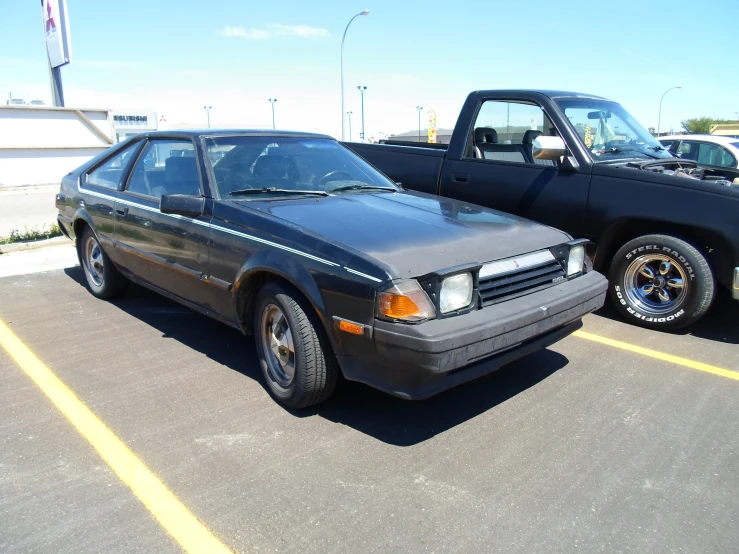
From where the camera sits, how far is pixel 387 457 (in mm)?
2877

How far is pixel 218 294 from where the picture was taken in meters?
3.70

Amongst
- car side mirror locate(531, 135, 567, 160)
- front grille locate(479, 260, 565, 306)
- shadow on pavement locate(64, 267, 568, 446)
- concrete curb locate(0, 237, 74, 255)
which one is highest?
car side mirror locate(531, 135, 567, 160)

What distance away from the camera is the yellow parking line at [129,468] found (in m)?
2.31

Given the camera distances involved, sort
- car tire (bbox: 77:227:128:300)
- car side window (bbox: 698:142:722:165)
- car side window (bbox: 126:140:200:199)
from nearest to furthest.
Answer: car side window (bbox: 126:140:200:199)
car tire (bbox: 77:227:128:300)
car side window (bbox: 698:142:722:165)

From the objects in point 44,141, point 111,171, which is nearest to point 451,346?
point 111,171

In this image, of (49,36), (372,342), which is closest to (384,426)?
(372,342)

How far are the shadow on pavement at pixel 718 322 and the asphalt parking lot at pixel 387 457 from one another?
35cm

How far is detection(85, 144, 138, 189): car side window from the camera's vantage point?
4949 mm

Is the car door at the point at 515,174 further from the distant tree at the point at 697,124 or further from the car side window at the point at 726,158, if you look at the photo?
the distant tree at the point at 697,124

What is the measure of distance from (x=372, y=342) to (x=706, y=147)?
8411 mm

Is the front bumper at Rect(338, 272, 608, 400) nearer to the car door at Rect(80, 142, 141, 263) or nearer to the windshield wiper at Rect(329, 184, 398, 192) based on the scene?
the windshield wiper at Rect(329, 184, 398, 192)

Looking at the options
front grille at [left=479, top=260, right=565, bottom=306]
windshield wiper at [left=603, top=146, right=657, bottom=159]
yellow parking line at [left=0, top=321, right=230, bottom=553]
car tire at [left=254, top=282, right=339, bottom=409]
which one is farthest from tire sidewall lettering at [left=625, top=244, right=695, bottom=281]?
yellow parking line at [left=0, top=321, right=230, bottom=553]

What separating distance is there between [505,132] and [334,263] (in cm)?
335

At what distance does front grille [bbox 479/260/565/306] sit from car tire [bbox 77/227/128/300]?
11.6 ft
